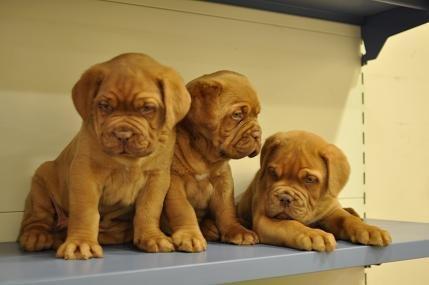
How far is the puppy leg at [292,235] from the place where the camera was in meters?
0.93

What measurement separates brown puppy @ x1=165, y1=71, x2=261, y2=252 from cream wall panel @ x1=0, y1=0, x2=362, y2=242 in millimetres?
288

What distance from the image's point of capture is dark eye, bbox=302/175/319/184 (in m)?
1.02

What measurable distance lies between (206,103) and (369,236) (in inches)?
15.5

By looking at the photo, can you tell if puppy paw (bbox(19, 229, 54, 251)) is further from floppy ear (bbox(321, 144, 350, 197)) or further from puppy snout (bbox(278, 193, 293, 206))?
floppy ear (bbox(321, 144, 350, 197))

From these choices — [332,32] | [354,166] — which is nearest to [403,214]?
[354,166]

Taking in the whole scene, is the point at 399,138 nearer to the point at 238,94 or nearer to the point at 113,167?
the point at 238,94

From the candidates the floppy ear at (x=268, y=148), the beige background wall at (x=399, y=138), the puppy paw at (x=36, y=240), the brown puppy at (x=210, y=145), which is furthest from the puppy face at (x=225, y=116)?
the beige background wall at (x=399, y=138)

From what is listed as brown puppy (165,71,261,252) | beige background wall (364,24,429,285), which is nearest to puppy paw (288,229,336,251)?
brown puppy (165,71,261,252)

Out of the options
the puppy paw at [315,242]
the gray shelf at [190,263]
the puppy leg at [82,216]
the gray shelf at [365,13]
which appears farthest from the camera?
the gray shelf at [365,13]

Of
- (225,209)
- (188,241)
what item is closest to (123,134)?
(188,241)

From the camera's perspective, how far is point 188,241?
35.5 inches

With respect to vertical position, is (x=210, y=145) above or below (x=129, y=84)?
below

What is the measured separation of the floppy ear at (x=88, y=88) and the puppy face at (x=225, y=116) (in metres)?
0.19

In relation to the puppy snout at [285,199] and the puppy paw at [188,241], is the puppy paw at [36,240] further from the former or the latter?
the puppy snout at [285,199]
